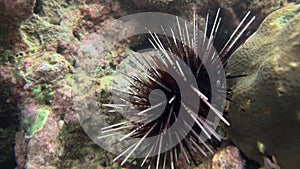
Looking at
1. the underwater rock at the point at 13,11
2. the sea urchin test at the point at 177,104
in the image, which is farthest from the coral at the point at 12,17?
the sea urchin test at the point at 177,104

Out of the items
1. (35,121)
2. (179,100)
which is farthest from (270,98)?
(35,121)

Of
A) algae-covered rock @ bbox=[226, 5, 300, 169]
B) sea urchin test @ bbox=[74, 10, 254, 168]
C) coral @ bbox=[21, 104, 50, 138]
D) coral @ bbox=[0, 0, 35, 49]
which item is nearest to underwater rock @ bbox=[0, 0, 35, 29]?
coral @ bbox=[0, 0, 35, 49]

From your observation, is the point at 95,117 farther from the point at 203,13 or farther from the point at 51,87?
the point at 203,13

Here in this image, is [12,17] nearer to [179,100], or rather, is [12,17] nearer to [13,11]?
[13,11]

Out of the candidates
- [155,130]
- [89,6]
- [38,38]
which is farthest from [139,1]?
[155,130]

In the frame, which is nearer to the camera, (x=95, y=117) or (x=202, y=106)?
(x=202, y=106)

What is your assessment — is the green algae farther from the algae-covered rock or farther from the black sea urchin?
the algae-covered rock

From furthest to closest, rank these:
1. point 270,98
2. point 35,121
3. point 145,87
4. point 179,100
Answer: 1. point 35,121
2. point 145,87
3. point 179,100
4. point 270,98
